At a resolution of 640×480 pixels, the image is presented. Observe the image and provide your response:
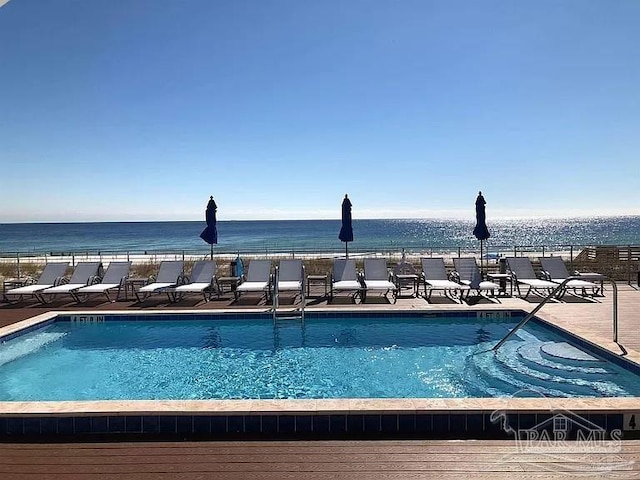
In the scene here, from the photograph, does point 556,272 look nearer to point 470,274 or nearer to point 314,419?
point 470,274

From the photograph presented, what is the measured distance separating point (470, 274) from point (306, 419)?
21.9 feet

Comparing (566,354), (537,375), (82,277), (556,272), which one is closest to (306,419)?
(537,375)

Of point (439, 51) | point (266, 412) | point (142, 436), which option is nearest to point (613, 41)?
point (439, 51)

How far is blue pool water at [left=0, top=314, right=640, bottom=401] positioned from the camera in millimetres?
4492

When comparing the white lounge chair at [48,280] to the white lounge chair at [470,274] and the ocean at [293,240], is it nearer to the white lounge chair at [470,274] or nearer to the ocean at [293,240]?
the white lounge chair at [470,274]

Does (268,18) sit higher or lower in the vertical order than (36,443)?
higher

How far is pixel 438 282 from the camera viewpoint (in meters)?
8.66

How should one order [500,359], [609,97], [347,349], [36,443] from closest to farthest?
[36,443] < [500,359] < [347,349] < [609,97]

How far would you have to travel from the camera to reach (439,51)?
10.0 meters

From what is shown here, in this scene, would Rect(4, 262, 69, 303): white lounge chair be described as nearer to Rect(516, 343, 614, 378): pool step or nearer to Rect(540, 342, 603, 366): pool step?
Rect(516, 343, 614, 378): pool step

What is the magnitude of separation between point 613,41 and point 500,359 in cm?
771

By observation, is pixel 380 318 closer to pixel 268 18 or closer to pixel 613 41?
pixel 268 18

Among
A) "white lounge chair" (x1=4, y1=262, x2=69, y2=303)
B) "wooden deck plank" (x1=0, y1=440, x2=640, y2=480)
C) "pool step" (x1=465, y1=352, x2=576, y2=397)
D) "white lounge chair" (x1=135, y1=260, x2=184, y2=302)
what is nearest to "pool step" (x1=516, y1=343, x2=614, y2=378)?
"pool step" (x1=465, y1=352, x2=576, y2=397)

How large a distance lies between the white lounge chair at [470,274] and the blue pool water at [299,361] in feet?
4.30
